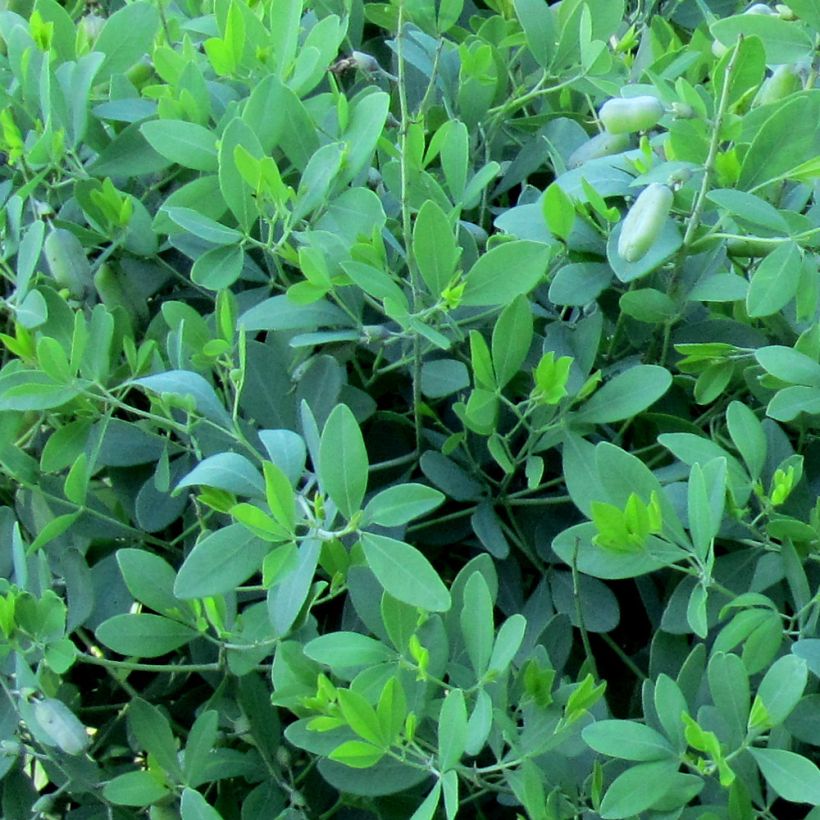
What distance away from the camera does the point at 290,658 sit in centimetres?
53

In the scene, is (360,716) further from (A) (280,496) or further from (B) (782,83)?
(B) (782,83)

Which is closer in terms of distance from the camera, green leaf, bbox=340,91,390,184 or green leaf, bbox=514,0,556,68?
green leaf, bbox=340,91,390,184

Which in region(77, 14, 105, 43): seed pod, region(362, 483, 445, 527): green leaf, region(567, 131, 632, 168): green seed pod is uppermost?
region(77, 14, 105, 43): seed pod

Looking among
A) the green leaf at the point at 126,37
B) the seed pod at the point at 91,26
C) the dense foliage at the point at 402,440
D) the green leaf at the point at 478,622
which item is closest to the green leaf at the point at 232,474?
the dense foliage at the point at 402,440

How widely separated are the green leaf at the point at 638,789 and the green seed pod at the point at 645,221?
9.4 inches

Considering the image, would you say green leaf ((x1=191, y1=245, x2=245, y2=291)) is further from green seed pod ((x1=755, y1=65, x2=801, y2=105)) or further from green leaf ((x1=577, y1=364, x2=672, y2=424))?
green seed pod ((x1=755, y1=65, x2=801, y2=105))

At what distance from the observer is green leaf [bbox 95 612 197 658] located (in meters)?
0.56

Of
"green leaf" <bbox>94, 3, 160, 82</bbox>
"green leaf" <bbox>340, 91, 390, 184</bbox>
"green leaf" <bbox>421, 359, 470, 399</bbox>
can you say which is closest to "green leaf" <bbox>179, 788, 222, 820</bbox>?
"green leaf" <bbox>421, 359, 470, 399</bbox>

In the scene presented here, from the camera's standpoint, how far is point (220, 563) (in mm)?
511

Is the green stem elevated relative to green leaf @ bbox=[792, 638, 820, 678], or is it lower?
lower

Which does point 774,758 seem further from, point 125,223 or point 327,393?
point 125,223

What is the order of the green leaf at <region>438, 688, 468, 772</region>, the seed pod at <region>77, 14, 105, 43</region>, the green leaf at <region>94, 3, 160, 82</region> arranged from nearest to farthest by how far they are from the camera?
1. the green leaf at <region>438, 688, 468, 772</region>
2. the green leaf at <region>94, 3, 160, 82</region>
3. the seed pod at <region>77, 14, 105, 43</region>

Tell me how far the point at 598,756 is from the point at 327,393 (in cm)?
23

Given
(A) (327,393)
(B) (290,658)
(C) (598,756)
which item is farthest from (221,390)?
(C) (598,756)
